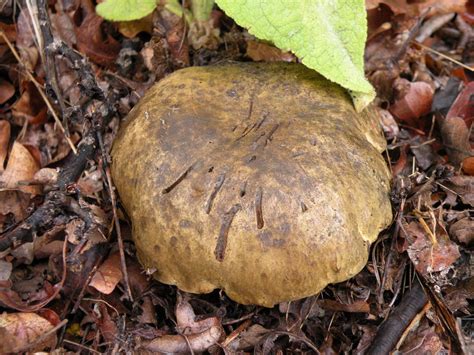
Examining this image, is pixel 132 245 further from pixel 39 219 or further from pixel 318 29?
pixel 318 29

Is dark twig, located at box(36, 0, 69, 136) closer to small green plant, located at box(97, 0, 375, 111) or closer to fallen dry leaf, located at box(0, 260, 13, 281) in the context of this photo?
fallen dry leaf, located at box(0, 260, 13, 281)

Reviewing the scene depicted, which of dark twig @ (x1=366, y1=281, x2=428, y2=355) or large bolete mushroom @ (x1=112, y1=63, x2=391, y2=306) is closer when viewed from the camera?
large bolete mushroom @ (x1=112, y1=63, x2=391, y2=306)

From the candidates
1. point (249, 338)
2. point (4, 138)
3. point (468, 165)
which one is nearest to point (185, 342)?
point (249, 338)

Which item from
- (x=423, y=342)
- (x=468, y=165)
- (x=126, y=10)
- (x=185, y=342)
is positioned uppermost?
(x=126, y=10)

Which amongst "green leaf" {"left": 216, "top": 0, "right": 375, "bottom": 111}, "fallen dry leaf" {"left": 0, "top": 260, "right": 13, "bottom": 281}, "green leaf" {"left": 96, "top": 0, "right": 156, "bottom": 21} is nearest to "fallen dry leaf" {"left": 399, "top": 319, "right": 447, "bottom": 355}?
"green leaf" {"left": 216, "top": 0, "right": 375, "bottom": 111}

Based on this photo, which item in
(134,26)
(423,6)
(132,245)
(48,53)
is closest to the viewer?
(132,245)

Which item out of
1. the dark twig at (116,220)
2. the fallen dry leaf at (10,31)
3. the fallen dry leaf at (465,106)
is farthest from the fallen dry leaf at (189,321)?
the fallen dry leaf at (10,31)

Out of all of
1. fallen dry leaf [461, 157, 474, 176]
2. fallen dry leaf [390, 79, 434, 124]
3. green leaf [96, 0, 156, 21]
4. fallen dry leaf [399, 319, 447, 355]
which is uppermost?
green leaf [96, 0, 156, 21]
